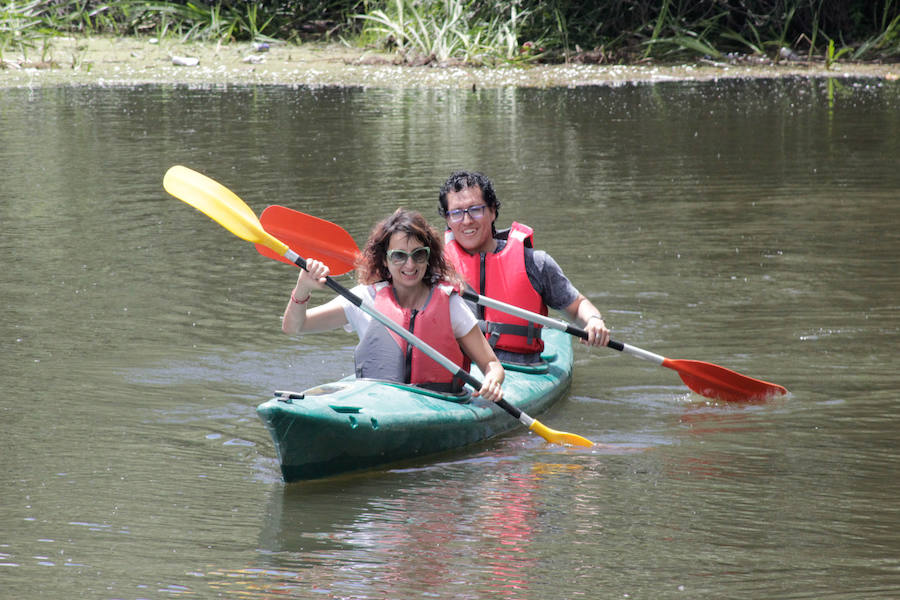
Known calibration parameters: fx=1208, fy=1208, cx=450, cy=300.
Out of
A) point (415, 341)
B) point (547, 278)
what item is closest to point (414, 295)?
point (415, 341)

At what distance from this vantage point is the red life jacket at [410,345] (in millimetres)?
4258

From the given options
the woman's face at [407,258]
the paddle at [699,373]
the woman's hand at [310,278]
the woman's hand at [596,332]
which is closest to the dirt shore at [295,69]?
the paddle at [699,373]

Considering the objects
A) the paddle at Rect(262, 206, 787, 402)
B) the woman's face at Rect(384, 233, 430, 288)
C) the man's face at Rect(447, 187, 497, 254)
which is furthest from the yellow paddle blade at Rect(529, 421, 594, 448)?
the man's face at Rect(447, 187, 497, 254)

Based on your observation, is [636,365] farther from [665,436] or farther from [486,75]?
[486,75]

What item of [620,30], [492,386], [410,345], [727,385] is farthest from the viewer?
[620,30]

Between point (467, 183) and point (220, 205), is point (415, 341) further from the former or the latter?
point (220, 205)

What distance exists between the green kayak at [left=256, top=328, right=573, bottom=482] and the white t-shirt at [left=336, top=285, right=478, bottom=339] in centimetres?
21

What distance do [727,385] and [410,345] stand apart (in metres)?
1.44

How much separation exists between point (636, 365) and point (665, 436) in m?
1.05

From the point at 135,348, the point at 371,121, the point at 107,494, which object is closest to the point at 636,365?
the point at 135,348

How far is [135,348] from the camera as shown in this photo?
553cm

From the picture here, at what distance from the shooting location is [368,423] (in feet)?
13.0

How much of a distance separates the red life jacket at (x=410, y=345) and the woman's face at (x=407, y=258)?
0.10m

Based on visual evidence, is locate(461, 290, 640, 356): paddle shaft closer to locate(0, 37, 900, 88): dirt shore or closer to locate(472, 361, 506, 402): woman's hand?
locate(472, 361, 506, 402): woman's hand
